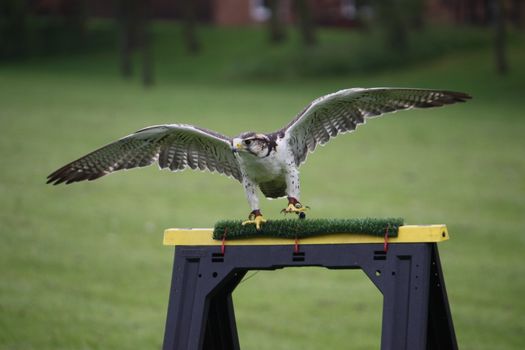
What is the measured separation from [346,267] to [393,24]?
27.1m

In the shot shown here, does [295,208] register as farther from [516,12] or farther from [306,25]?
[516,12]

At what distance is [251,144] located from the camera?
687 centimetres

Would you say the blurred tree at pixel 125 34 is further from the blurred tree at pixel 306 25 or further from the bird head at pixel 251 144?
the bird head at pixel 251 144

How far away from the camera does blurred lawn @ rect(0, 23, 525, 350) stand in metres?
10.7

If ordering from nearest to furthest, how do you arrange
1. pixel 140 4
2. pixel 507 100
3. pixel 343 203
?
pixel 343 203, pixel 507 100, pixel 140 4

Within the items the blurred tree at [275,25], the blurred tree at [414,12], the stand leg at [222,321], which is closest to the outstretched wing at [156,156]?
the stand leg at [222,321]

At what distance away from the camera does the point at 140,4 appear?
34562 mm

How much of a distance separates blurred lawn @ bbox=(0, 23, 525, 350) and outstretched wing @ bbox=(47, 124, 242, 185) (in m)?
2.16

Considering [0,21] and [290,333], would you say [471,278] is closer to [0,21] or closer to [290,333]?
[290,333]

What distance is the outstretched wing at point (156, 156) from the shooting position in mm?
7973

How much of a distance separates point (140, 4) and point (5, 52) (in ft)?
19.7

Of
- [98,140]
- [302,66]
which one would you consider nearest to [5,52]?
[302,66]

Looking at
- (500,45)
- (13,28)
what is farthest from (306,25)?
(13,28)

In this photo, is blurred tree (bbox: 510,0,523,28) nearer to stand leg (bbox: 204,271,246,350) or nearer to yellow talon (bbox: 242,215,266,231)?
stand leg (bbox: 204,271,246,350)
